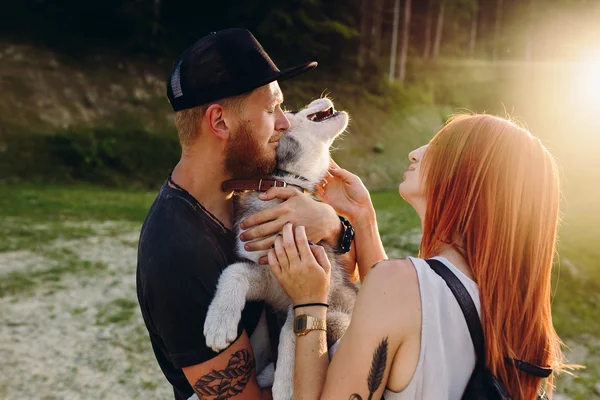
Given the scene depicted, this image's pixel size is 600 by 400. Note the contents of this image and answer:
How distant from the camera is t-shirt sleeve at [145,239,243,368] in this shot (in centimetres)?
243

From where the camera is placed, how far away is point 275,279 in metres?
3.14

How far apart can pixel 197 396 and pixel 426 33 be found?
3082 cm

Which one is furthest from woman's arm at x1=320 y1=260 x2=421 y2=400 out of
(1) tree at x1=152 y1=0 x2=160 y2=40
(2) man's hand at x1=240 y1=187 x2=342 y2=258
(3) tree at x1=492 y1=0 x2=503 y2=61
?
(3) tree at x1=492 y1=0 x2=503 y2=61

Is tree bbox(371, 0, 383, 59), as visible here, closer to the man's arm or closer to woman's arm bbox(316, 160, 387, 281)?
woman's arm bbox(316, 160, 387, 281)

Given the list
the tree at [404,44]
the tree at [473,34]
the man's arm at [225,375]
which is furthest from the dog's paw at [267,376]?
the tree at [473,34]

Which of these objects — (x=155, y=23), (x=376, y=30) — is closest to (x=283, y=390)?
(x=155, y=23)

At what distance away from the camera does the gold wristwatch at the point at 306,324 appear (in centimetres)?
239

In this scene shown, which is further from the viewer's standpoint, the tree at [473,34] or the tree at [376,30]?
the tree at [473,34]

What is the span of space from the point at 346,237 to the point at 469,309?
1.26 metres

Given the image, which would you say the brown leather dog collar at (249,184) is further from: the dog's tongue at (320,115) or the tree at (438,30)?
the tree at (438,30)

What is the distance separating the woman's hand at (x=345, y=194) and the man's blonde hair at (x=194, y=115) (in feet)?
3.46

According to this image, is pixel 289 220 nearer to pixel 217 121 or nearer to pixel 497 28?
pixel 217 121

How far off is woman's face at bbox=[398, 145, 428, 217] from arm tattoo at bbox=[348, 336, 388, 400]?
0.70 metres

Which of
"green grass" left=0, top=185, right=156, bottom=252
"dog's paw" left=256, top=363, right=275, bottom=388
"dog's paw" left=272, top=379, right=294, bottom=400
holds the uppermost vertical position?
"dog's paw" left=272, top=379, right=294, bottom=400
